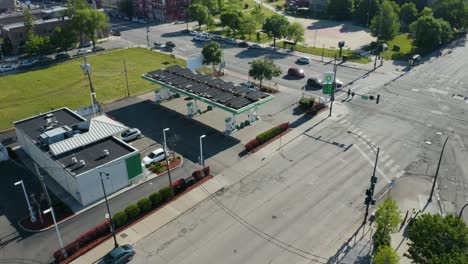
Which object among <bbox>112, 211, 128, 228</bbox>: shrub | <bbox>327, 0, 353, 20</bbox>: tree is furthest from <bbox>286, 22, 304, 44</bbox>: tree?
<bbox>112, 211, 128, 228</bbox>: shrub

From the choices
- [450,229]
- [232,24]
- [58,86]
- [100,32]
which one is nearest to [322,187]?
[450,229]

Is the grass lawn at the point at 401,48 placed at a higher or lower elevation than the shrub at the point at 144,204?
higher

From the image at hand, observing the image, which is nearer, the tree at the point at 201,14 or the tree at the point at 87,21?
the tree at the point at 87,21

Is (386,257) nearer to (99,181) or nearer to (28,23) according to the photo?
(99,181)

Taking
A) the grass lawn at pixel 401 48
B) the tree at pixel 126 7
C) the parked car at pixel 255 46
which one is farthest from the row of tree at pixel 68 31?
the grass lawn at pixel 401 48

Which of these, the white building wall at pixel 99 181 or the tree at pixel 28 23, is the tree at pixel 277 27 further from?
the white building wall at pixel 99 181

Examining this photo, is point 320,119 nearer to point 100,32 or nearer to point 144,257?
point 144,257

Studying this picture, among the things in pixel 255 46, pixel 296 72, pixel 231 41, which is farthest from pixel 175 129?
pixel 231 41
